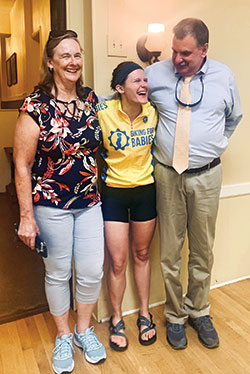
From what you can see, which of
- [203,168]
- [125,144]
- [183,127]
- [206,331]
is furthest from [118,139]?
[206,331]

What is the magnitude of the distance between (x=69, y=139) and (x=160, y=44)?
747mm

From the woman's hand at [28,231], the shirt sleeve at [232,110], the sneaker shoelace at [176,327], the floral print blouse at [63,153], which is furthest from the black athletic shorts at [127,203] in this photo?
the sneaker shoelace at [176,327]

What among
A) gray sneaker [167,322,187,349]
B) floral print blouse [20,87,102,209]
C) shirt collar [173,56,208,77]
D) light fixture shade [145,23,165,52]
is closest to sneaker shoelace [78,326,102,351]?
gray sneaker [167,322,187,349]

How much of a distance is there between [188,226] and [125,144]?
0.56 meters

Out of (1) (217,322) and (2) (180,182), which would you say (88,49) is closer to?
(2) (180,182)

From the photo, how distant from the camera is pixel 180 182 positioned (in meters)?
1.75

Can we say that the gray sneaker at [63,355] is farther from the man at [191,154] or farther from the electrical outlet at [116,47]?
the electrical outlet at [116,47]

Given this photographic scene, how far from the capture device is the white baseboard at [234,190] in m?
2.26

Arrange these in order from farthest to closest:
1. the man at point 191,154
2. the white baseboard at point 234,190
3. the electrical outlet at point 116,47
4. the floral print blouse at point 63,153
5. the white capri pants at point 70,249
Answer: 1. the white baseboard at point 234,190
2. the electrical outlet at point 116,47
3. the man at point 191,154
4. the white capri pants at point 70,249
5. the floral print blouse at point 63,153

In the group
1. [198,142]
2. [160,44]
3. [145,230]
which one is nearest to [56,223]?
[145,230]

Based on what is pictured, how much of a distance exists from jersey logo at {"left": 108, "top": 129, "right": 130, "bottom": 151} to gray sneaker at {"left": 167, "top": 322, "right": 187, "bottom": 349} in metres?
1.00

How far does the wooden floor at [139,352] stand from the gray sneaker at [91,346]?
1.3 inches

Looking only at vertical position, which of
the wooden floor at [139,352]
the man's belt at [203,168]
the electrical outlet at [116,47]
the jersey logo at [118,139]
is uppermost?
the electrical outlet at [116,47]

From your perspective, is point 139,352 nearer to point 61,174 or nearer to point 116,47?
point 61,174
